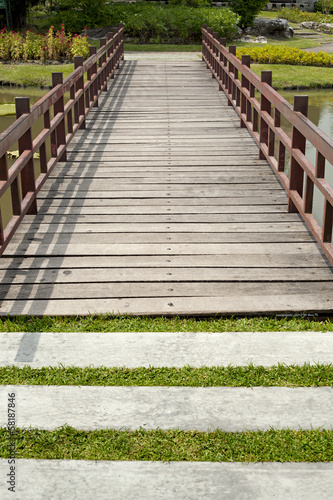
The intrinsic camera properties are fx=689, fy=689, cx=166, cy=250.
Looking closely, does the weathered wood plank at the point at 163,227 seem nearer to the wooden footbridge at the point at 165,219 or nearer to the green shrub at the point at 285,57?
the wooden footbridge at the point at 165,219

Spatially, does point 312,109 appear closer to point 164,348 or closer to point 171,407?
point 164,348

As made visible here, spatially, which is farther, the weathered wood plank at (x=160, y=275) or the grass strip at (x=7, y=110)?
the grass strip at (x=7, y=110)

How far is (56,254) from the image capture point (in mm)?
5008

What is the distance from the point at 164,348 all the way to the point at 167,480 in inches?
42.6

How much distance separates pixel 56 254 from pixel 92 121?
5442mm

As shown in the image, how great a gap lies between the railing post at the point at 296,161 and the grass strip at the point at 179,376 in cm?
269

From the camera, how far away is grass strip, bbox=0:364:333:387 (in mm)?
3254

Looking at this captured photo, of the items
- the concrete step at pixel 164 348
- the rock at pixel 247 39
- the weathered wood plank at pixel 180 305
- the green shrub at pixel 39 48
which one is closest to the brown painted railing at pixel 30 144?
the weathered wood plank at pixel 180 305

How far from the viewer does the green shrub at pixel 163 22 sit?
25.1 metres

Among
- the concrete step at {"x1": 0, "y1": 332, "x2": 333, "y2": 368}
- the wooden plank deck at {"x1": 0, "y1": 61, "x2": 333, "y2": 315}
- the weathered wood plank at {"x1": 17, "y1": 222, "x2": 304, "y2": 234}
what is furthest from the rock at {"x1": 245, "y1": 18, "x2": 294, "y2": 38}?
the concrete step at {"x1": 0, "y1": 332, "x2": 333, "y2": 368}

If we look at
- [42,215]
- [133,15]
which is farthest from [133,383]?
[133,15]

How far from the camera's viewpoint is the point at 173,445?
2.79m

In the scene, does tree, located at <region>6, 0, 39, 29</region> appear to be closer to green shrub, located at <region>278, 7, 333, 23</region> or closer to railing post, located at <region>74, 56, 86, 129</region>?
green shrub, located at <region>278, 7, 333, 23</region>

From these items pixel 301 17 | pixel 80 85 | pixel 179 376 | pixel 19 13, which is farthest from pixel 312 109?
pixel 301 17
